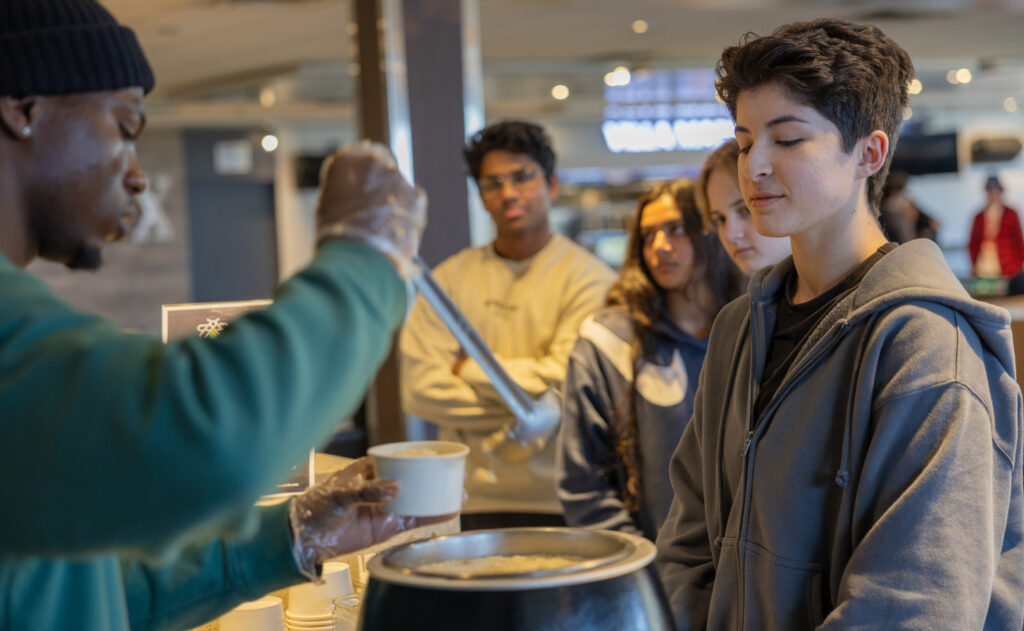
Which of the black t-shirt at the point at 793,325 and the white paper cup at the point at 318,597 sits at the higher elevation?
the black t-shirt at the point at 793,325

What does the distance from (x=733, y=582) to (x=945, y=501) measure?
344 mm

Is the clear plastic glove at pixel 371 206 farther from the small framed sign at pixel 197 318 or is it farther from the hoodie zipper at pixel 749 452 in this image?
the small framed sign at pixel 197 318

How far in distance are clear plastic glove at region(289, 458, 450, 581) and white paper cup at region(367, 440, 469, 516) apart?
0.4 inches

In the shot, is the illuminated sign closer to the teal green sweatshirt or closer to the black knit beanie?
the black knit beanie

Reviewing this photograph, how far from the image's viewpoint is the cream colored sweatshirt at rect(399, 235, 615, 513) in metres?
3.03

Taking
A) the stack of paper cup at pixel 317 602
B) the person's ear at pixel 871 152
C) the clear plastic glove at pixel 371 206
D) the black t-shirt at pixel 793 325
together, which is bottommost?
the stack of paper cup at pixel 317 602

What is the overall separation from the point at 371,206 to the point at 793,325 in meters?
0.85

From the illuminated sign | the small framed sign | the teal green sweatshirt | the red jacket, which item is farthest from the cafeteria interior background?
the teal green sweatshirt

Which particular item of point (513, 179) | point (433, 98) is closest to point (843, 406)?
point (513, 179)

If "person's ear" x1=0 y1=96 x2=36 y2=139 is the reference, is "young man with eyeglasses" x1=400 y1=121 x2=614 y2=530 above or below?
below

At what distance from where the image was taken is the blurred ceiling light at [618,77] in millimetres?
11117

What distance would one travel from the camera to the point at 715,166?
2.41m

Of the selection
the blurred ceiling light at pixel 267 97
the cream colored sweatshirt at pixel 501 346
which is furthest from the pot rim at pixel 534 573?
the blurred ceiling light at pixel 267 97

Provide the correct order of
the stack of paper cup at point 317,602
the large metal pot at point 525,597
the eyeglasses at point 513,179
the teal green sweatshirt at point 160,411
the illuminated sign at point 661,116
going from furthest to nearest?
the illuminated sign at point 661,116 → the eyeglasses at point 513,179 → the stack of paper cup at point 317,602 → the large metal pot at point 525,597 → the teal green sweatshirt at point 160,411
